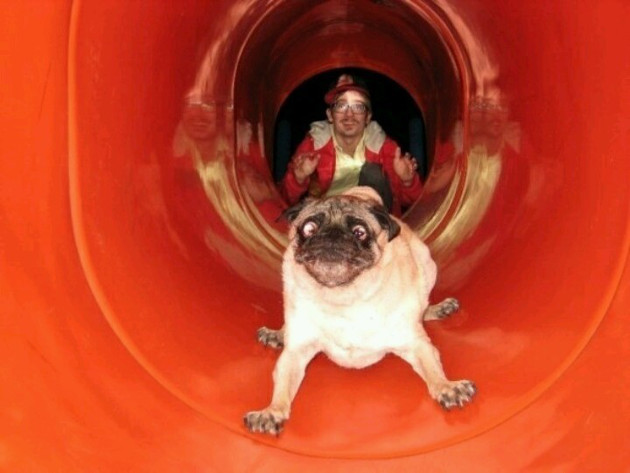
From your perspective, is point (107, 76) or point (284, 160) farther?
point (284, 160)

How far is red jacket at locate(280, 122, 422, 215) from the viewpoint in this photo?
2920 millimetres

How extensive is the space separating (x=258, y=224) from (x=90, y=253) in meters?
0.98

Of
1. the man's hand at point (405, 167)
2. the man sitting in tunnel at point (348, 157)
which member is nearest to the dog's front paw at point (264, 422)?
the man sitting in tunnel at point (348, 157)

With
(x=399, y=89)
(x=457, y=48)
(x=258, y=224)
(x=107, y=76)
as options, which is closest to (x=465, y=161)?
(x=457, y=48)

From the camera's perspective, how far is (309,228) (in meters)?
1.66

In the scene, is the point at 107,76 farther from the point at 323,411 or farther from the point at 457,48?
the point at 457,48

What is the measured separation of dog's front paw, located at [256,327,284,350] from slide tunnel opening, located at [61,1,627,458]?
28mm

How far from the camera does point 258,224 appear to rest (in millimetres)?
2402

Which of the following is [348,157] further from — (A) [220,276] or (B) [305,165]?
(A) [220,276]

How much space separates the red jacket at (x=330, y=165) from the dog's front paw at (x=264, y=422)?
149 cm

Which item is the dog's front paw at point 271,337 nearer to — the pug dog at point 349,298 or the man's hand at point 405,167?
the pug dog at point 349,298

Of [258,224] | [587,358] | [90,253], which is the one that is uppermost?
[258,224]

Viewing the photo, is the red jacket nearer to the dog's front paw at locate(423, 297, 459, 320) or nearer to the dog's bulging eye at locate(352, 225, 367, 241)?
the dog's front paw at locate(423, 297, 459, 320)

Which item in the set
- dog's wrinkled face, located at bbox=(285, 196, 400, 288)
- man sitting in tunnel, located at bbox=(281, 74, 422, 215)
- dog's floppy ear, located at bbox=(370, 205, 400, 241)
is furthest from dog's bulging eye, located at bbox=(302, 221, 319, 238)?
man sitting in tunnel, located at bbox=(281, 74, 422, 215)
